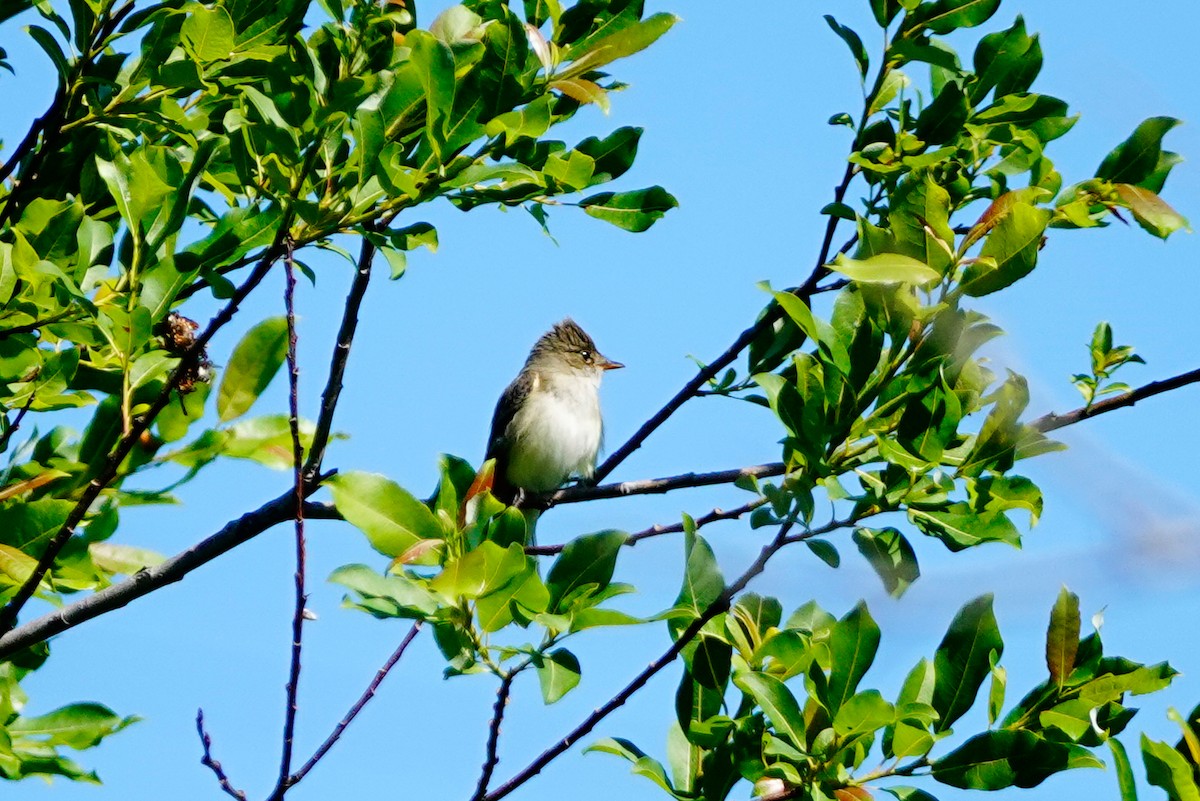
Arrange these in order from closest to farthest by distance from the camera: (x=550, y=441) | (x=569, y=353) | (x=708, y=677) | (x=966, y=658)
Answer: (x=966, y=658) → (x=708, y=677) → (x=550, y=441) → (x=569, y=353)

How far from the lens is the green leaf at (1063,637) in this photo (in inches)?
107

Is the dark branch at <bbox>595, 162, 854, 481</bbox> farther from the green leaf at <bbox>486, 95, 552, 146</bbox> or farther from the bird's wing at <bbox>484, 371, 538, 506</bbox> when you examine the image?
the bird's wing at <bbox>484, 371, 538, 506</bbox>

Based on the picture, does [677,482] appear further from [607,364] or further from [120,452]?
[607,364]

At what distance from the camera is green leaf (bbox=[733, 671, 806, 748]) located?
260 centimetres

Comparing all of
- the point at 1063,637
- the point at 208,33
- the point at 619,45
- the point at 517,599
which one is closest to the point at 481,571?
the point at 517,599

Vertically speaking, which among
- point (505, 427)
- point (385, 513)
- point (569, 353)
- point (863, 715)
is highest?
point (569, 353)

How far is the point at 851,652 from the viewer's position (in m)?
2.64

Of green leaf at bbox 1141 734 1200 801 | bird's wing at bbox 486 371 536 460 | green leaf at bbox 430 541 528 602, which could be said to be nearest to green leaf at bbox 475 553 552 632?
green leaf at bbox 430 541 528 602

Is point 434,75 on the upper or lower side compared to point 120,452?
upper

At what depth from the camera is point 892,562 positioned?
294cm

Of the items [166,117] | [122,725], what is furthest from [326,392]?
[122,725]

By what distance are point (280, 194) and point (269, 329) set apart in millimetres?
450

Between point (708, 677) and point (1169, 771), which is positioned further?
point (708, 677)

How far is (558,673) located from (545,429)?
486 centimetres
